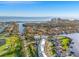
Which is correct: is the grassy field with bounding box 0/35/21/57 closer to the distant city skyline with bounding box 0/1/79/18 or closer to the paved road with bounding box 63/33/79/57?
the distant city skyline with bounding box 0/1/79/18

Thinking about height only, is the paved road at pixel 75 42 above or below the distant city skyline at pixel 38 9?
below

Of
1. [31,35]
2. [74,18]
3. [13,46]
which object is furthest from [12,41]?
[74,18]

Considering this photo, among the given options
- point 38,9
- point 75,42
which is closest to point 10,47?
point 38,9

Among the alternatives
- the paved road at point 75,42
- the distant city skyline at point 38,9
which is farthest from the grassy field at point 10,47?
the paved road at point 75,42

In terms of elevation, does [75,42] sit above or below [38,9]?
below

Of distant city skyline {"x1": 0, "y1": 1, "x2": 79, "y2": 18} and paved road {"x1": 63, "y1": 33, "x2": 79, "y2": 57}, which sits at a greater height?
distant city skyline {"x1": 0, "y1": 1, "x2": 79, "y2": 18}

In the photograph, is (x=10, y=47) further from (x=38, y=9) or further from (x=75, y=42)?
(x=75, y=42)

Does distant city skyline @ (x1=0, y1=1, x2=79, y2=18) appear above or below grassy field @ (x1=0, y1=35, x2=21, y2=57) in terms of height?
above

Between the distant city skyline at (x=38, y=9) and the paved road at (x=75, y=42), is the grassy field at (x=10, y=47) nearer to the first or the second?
the distant city skyline at (x=38, y=9)

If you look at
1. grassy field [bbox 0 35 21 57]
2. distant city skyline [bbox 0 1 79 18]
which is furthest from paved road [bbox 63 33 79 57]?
grassy field [bbox 0 35 21 57]
